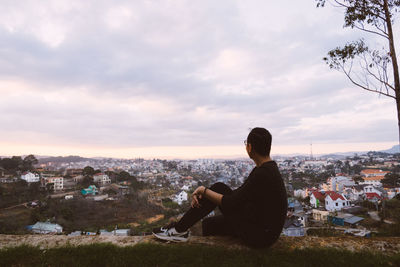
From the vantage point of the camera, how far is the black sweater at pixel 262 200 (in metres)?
2.16

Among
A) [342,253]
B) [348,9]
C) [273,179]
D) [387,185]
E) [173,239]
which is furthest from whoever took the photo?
[387,185]

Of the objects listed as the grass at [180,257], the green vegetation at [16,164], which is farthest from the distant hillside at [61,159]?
the grass at [180,257]

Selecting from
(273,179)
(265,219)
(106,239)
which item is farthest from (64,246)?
(273,179)

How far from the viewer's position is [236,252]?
2508 mm

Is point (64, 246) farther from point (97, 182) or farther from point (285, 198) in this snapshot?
point (97, 182)

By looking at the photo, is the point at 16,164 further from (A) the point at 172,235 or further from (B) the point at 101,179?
(A) the point at 172,235

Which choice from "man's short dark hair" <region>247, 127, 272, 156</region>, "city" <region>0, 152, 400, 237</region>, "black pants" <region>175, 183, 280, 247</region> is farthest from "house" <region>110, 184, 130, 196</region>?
"man's short dark hair" <region>247, 127, 272, 156</region>

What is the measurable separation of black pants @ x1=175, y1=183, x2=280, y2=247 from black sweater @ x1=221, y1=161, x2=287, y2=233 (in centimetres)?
8

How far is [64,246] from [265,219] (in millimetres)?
2586

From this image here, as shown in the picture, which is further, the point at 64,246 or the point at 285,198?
the point at 64,246

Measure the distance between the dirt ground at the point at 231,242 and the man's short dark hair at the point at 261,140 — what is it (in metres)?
1.18

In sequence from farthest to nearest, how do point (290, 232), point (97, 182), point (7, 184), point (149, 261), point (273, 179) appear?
point (97, 182) < point (7, 184) < point (290, 232) < point (149, 261) < point (273, 179)

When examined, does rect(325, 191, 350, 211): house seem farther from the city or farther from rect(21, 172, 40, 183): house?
rect(21, 172, 40, 183): house

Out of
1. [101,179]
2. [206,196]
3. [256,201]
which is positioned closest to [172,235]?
[206,196]
